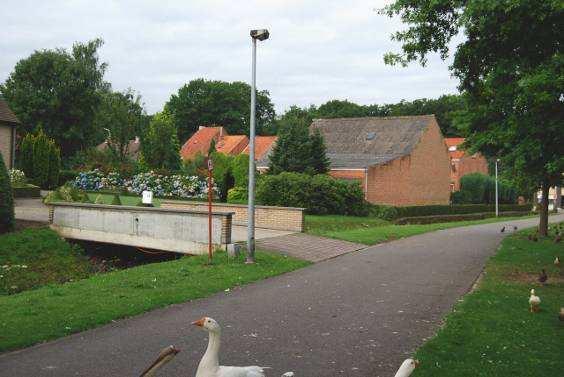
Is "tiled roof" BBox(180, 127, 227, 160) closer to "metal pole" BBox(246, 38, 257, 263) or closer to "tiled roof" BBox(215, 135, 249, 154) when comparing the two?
"tiled roof" BBox(215, 135, 249, 154)

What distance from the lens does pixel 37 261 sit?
17.8 meters

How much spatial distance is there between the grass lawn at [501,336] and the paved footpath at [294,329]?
42cm

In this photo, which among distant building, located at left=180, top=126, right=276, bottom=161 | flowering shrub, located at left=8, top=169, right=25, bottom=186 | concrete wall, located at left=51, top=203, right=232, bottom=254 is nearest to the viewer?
concrete wall, located at left=51, top=203, right=232, bottom=254

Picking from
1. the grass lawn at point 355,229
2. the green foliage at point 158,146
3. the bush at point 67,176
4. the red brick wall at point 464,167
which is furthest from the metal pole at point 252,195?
the red brick wall at point 464,167

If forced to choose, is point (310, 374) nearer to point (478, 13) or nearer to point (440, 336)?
point (440, 336)

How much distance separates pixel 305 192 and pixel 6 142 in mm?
18484

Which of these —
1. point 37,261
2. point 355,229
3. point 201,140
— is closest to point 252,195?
point 37,261

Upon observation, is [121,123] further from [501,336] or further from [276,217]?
[501,336]

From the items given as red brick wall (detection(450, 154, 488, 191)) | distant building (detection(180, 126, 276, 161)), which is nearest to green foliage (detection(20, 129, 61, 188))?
distant building (detection(180, 126, 276, 161))

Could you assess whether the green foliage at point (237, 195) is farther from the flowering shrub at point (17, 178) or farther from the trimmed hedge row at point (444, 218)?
the flowering shrub at point (17, 178)

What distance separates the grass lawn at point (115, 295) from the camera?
8844 mm

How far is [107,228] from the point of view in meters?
19.7

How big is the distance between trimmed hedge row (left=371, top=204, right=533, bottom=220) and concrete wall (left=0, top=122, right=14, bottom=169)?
21275 mm

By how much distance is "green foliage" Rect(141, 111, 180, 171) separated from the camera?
45406 mm
